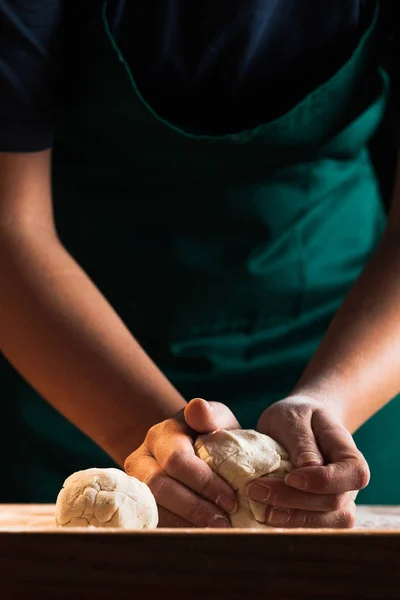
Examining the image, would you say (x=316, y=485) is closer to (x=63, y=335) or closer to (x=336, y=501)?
(x=336, y=501)

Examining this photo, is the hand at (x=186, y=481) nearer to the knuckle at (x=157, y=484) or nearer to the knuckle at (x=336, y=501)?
the knuckle at (x=157, y=484)

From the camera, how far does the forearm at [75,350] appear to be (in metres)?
1.28

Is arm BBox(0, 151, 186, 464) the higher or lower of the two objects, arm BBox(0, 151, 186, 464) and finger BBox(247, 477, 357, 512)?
the lower

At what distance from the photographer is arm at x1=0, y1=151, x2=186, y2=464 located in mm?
1288

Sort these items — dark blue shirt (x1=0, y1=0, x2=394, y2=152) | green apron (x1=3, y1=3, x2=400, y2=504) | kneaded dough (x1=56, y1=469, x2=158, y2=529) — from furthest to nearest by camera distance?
green apron (x1=3, y1=3, x2=400, y2=504), dark blue shirt (x1=0, y1=0, x2=394, y2=152), kneaded dough (x1=56, y1=469, x2=158, y2=529)

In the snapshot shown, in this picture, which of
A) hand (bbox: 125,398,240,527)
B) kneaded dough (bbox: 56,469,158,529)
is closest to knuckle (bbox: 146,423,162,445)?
hand (bbox: 125,398,240,527)

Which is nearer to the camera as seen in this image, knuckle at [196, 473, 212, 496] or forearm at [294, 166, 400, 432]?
knuckle at [196, 473, 212, 496]

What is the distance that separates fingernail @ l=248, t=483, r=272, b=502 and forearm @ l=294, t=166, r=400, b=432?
24 cm

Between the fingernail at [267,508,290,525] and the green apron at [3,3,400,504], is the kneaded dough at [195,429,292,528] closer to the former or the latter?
the fingernail at [267,508,290,525]

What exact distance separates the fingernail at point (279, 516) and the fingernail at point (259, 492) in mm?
22

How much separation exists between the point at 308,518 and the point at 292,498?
3cm

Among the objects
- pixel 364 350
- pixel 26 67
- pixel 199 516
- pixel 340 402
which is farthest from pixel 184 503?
pixel 26 67
